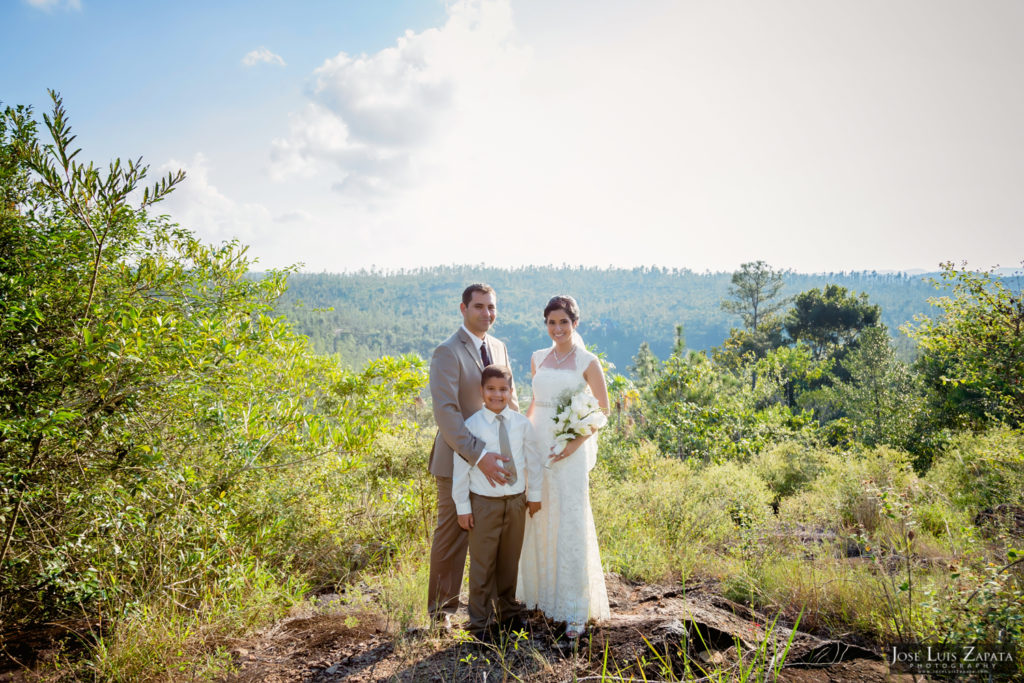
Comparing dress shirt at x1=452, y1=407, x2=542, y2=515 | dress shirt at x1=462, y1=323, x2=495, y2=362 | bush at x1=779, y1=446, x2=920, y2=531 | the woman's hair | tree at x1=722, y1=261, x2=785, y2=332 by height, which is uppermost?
tree at x1=722, y1=261, x2=785, y2=332

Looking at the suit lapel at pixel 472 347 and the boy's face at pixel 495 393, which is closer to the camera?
the boy's face at pixel 495 393

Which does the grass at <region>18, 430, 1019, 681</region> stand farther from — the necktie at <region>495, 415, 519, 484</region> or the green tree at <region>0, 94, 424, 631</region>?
the necktie at <region>495, 415, 519, 484</region>

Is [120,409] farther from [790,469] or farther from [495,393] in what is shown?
[790,469]

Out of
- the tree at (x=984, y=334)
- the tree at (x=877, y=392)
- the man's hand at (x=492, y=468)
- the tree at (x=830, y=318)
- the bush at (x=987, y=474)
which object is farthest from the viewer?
the tree at (x=830, y=318)

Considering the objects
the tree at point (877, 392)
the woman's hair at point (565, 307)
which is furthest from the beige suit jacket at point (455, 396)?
the tree at point (877, 392)

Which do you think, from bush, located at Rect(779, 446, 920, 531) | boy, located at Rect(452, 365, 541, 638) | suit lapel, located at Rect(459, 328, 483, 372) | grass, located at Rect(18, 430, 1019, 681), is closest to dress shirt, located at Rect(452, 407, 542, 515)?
boy, located at Rect(452, 365, 541, 638)

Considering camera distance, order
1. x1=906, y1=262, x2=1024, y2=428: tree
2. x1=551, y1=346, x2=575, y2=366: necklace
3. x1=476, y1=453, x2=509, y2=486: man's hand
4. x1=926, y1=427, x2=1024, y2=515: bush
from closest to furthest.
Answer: x1=476, y1=453, x2=509, y2=486: man's hand < x1=551, y1=346, x2=575, y2=366: necklace < x1=926, y1=427, x2=1024, y2=515: bush < x1=906, y1=262, x2=1024, y2=428: tree

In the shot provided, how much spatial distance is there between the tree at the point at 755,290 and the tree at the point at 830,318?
482 inches

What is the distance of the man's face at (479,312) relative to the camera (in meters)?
3.37

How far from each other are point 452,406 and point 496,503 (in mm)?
657

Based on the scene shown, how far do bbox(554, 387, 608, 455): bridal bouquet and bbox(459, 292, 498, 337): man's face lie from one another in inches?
28.8

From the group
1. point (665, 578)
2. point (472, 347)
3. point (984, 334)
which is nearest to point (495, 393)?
point (472, 347)

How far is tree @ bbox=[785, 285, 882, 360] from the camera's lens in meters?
33.9

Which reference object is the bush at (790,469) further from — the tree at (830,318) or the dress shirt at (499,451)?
the tree at (830,318)
